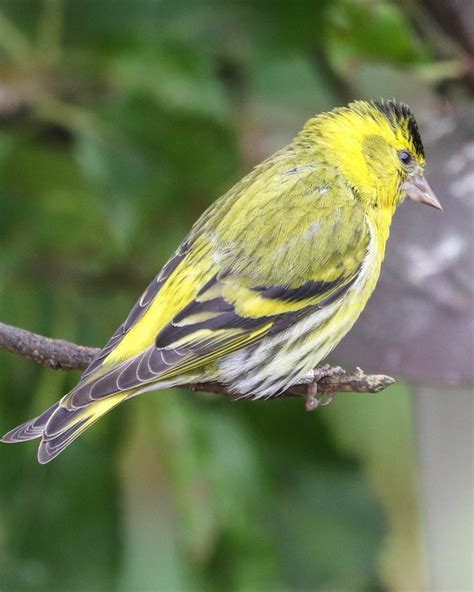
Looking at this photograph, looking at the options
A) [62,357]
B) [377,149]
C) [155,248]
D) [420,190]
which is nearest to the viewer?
[62,357]

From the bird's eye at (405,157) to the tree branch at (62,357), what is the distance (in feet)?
2.27

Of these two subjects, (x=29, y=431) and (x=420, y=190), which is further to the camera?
(x=420, y=190)

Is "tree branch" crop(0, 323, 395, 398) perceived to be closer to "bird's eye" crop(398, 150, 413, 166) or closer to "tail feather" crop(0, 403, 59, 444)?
"tail feather" crop(0, 403, 59, 444)

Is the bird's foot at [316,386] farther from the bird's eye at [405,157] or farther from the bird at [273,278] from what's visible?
the bird's eye at [405,157]

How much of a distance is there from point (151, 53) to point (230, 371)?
37.5 inches

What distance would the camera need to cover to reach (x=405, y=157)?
2.42m

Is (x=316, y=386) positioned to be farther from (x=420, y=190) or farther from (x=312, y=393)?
(x=420, y=190)

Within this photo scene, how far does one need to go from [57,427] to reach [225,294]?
1.39ft

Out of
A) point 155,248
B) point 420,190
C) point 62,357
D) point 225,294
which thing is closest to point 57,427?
point 62,357

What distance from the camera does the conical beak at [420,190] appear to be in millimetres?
2291

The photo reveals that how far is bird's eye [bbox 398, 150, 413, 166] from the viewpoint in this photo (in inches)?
95.3

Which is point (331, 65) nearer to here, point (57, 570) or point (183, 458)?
point (183, 458)

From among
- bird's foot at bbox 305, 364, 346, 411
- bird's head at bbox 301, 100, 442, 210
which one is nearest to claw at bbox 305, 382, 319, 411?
bird's foot at bbox 305, 364, 346, 411

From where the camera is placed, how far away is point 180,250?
2295 millimetres
